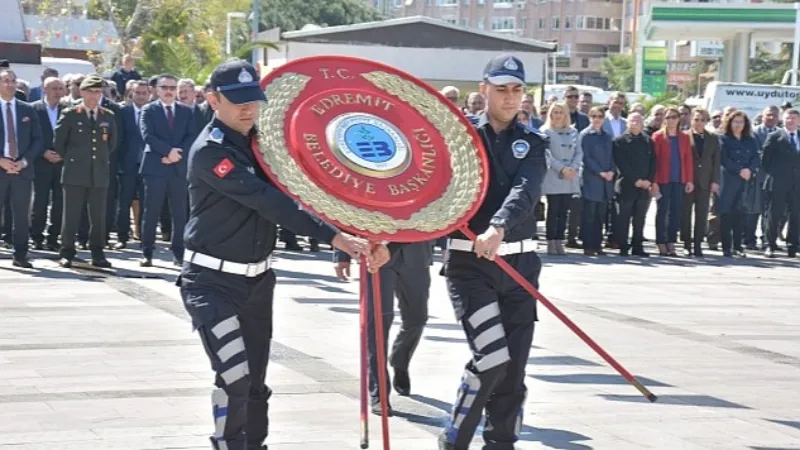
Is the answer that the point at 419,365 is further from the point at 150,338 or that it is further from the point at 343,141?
the point at 343,141

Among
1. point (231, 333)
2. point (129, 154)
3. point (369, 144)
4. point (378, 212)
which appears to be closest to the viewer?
point (378, 212)

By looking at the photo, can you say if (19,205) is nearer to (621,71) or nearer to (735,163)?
(735,163)

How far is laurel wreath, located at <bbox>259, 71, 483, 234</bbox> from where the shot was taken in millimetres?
6227

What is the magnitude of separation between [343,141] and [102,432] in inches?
91.0

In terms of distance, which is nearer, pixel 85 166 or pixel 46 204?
pixel 85 166

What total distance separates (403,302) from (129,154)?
9252mm

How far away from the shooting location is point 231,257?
647 centimetres

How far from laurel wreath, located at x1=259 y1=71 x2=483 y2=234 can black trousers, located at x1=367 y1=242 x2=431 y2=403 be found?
1.83 m

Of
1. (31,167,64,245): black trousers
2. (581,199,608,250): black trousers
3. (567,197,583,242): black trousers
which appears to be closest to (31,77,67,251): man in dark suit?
(31,167,64,245): black trousers

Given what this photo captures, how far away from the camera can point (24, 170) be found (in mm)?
15359

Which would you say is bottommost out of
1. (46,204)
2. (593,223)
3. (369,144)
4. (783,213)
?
(593,223)

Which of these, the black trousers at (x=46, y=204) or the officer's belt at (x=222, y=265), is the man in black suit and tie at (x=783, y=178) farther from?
the officer's belt at (x=222, y=265)

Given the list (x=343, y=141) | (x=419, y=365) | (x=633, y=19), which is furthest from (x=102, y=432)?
(x=633, y=19)

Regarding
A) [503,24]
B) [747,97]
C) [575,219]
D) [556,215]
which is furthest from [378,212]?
[503,24]
